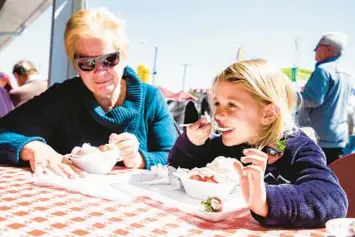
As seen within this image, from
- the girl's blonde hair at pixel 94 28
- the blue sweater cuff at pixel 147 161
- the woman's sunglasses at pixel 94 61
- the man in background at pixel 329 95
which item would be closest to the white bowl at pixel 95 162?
the blue sweater cuff at pixel 147 161

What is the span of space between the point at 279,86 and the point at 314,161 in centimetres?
28

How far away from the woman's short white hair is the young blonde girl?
2.42 meters

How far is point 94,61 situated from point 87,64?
1.3 inches

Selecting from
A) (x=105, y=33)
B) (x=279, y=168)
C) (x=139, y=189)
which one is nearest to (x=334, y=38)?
(x=105, y=33)

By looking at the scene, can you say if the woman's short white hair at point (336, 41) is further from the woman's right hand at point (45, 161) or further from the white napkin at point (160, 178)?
the woman's right hand at point (45, 161)

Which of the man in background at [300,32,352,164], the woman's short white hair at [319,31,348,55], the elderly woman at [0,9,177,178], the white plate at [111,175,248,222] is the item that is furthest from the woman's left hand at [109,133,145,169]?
the woman's short white hair at [319,31,348,55]

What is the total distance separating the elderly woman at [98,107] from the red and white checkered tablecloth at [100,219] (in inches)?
21.0

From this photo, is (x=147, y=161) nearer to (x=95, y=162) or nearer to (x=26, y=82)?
(x=95, y=162)

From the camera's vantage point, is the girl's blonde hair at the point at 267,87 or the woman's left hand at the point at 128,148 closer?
the girl's blonde hair at the point at 267,87

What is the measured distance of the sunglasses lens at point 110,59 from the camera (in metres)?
1.68

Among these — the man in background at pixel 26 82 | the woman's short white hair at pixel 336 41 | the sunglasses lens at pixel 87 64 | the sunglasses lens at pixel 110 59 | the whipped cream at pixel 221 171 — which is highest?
the woman's short white hair at pixel 336 41

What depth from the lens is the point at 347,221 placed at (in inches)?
30.0

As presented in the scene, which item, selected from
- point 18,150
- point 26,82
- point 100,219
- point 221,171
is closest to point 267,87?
point 221,171

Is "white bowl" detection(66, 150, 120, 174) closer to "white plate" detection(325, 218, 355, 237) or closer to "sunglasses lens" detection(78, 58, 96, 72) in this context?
"sunglasses lens" detection(78, 58, 96, 72)
